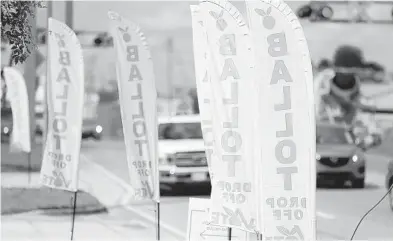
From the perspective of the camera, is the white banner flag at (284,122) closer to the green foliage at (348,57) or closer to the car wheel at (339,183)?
the car wheel at (339,183)

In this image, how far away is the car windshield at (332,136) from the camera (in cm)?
1411

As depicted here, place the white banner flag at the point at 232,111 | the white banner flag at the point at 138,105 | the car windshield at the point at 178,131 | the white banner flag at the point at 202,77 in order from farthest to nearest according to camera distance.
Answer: the car windshield at the point at 178,131
the white banner flag at the point at 138,105
the white banner flag at the point at 202,77
the white banner flag at the point at 232,111

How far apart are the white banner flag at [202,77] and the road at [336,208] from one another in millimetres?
3478

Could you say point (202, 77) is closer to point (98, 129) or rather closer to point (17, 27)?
point (17, 27)

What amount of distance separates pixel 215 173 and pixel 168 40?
296 inches

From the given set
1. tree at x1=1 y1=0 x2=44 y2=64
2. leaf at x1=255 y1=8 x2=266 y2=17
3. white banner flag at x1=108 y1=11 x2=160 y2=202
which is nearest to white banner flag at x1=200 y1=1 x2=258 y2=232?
leaf at x1=255 y1=8 x2=266 y2=17

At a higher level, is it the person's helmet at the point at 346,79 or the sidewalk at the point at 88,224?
the person's helmet at the point at 346,79

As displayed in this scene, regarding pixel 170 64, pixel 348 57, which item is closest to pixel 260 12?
pixel 170 64

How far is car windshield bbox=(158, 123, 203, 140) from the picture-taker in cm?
1280

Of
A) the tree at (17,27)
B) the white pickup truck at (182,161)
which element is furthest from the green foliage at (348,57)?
the tree at (17,27)

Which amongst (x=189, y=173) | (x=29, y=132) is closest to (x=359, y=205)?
(x=189, y=173)

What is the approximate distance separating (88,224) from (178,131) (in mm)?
2417

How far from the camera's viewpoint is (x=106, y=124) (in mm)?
17578

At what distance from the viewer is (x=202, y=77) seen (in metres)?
7.38
